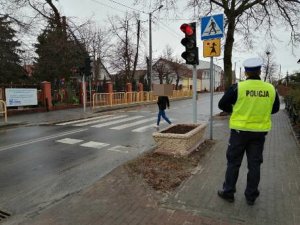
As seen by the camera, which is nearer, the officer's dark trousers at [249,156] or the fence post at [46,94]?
the officer's dark trousers at [249,156]

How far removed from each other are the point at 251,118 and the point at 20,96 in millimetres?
17993

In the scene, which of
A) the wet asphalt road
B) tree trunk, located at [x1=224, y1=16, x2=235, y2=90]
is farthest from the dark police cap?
tree trunk, located at [x1=224, y1=16, x2=235, y2=90]

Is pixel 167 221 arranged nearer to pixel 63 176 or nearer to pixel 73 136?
pixel 63 176

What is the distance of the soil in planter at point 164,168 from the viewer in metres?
5.44

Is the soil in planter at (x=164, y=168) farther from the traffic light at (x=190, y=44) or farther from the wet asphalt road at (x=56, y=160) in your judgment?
the traffic light at (x=190, y=44)

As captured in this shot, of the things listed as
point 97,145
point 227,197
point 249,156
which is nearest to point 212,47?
point 97,145

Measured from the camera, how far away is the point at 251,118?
4496 mm

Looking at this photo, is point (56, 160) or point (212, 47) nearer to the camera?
point (56, 160)

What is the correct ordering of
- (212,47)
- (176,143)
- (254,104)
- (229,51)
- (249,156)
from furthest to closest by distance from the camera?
(229,51) < (212,47) < (176,143) < (249,156) < (254,104)

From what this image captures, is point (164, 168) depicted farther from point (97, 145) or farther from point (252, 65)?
point (97, 145)

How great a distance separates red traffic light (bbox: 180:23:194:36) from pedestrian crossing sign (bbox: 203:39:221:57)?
85cm

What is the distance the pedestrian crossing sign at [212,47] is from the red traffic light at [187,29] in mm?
854

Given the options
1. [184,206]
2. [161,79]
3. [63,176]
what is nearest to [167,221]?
[184,206]

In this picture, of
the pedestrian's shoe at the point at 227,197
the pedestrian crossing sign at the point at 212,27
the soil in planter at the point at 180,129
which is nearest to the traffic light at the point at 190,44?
the pedestrian crossing sign at the point at 212,27
